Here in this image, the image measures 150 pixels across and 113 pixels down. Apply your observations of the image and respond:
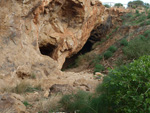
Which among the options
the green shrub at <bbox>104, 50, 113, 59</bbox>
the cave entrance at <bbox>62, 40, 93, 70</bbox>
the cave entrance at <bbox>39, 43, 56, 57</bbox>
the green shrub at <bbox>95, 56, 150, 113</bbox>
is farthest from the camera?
the cave entrance at <bbox>62, 40, 93, 70</bbox>

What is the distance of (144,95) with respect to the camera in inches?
129

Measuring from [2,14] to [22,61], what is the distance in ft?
5.89

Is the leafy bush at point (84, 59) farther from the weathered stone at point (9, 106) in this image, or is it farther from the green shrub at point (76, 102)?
→ the weathered stone at point (9, 106)

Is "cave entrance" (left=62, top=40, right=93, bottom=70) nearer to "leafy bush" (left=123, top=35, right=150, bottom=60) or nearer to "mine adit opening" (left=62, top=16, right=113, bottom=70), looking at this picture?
"mine adit opening" (left=62, top=16, right=113, bottom=70)

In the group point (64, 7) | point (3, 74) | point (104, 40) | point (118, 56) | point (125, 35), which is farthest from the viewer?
point (104, 40)

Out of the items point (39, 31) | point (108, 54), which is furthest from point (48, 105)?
point (108, 54)

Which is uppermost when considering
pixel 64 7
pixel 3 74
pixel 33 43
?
pixel 64 7

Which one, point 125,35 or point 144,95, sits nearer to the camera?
point 144,95

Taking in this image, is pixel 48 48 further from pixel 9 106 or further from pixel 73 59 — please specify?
pixel 9 106

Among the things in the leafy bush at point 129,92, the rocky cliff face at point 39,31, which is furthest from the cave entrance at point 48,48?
the leafy bush at point 129,92

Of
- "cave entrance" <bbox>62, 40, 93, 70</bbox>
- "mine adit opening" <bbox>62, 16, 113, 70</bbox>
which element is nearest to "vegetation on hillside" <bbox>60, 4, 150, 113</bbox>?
"cave entrance" <bbox>62, 40, 93, 70</bbox>

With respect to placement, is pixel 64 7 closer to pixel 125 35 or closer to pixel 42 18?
pixel 42 18

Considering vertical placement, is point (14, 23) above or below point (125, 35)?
above

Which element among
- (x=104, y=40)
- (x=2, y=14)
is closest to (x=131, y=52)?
(x=104, y=40)
